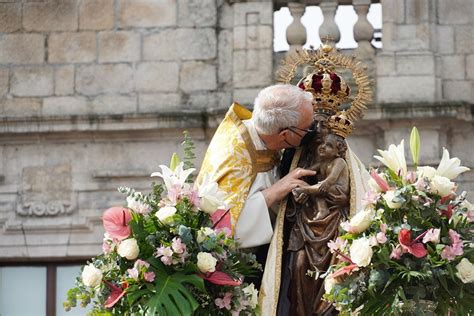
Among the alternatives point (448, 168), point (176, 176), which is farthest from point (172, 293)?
point (448, 168)

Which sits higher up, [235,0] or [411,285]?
[235,0]

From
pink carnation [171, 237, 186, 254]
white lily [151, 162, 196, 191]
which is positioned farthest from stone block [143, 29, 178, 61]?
pink carnation [171, 237, 186, 254]

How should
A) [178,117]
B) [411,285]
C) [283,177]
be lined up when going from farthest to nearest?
[178,117], [283,177], [411,285]

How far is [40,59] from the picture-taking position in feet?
55.0

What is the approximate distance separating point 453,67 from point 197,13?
1.78m

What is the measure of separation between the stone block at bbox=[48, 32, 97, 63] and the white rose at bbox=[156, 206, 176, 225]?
664 cm

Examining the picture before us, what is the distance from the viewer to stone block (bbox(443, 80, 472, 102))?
53.3ft

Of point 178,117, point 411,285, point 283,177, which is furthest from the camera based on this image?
point 178,117

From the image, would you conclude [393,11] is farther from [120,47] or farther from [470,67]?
[120,47]

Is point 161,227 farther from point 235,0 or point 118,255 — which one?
point 235,0

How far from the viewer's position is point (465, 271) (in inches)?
388

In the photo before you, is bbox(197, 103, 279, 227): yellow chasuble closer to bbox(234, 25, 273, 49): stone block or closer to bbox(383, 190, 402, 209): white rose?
bbox(383, 190, 402, 209): white rose

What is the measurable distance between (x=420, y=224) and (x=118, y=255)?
126 cm

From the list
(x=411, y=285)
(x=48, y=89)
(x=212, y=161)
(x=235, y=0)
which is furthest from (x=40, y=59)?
(x=411, y=285)
